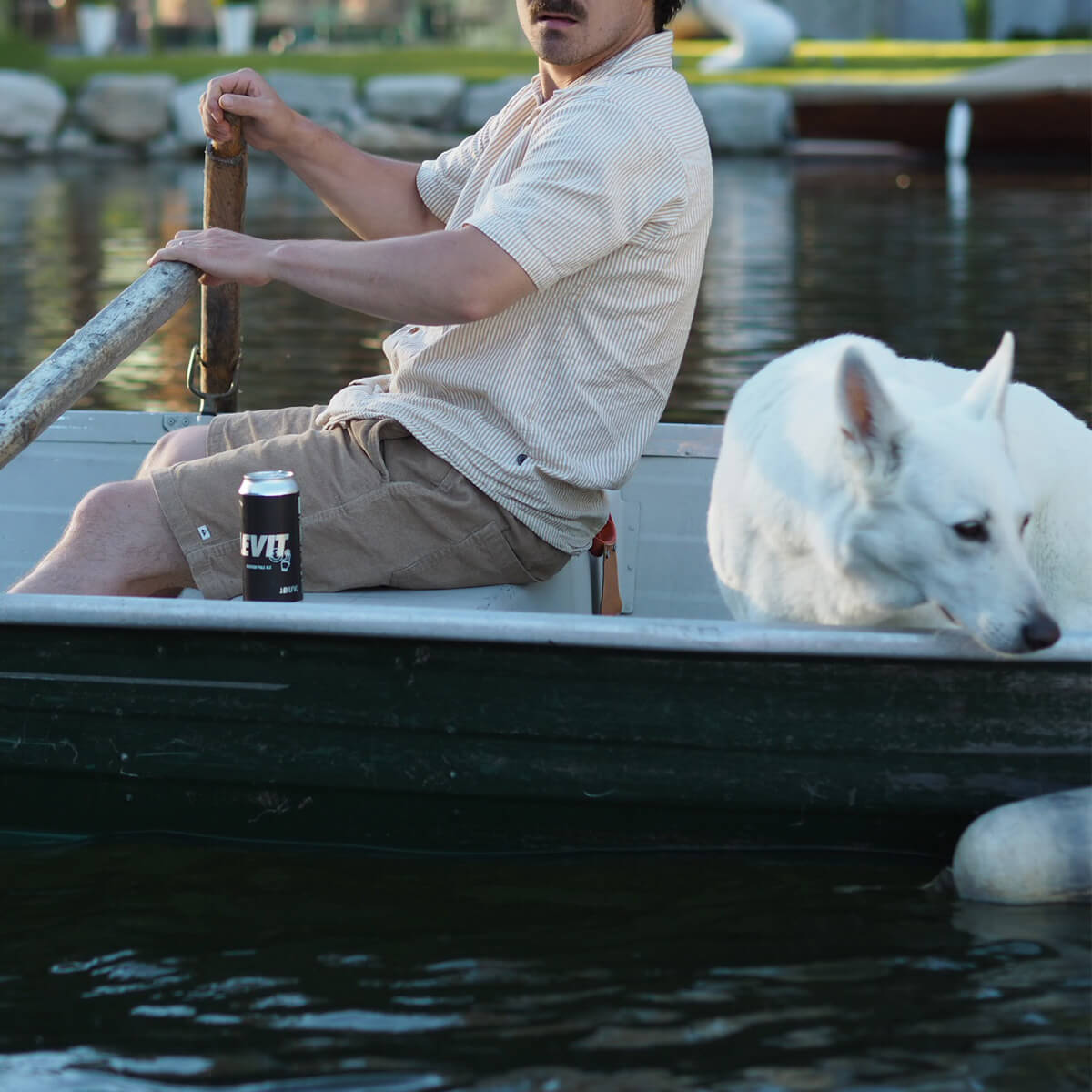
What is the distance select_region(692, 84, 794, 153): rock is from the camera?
2564cm

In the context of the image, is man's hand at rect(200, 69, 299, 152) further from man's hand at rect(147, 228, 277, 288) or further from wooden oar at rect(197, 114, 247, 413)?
man's hand at rect(147, 228, 277, 288)

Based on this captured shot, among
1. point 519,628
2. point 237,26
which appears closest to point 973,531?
point 519,628

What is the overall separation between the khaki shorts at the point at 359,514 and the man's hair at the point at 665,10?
1075mm

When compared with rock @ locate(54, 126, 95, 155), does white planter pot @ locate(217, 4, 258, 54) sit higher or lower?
higher

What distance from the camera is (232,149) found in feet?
15.2

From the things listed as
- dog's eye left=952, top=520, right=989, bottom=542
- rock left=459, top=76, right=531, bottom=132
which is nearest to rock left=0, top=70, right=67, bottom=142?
rock left=459, top=76, right=531, bottom=132

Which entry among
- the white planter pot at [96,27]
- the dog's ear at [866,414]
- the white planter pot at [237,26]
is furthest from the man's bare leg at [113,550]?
the white planter pot at [96,27]

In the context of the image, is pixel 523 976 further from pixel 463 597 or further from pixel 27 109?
pixel 27 109

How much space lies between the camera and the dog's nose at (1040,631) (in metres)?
3.25

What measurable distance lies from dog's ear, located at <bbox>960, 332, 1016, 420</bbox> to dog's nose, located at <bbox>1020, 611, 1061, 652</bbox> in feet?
Result: 1.26

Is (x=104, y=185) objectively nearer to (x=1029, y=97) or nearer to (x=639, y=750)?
(x=1029, y=97)

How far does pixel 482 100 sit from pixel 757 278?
12368mm

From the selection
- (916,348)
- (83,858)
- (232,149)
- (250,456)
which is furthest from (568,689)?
(916,348)

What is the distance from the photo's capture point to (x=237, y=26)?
37000 millimetres
